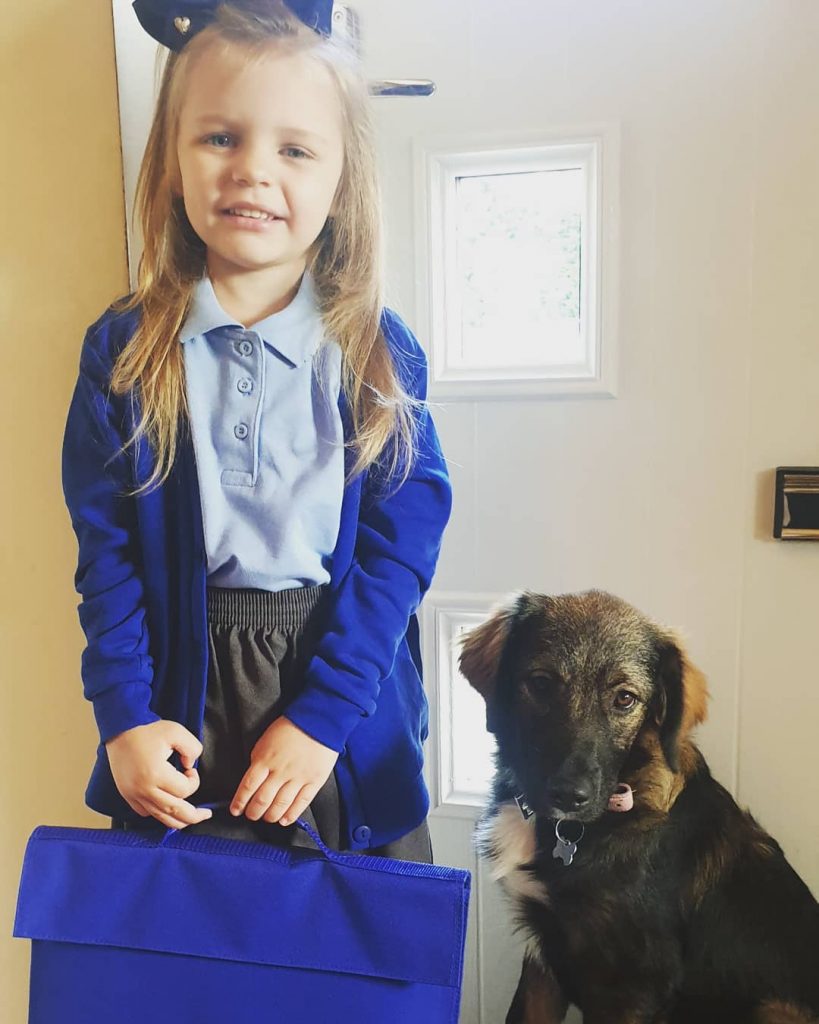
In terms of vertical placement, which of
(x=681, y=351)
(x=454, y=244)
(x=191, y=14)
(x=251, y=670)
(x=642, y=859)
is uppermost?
(x=191, y=14)

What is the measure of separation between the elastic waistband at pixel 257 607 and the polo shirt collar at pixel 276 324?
217mm

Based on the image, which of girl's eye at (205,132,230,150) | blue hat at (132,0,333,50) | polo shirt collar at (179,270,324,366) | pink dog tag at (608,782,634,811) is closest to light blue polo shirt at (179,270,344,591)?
polo shirt collar at (179,270,324,366)

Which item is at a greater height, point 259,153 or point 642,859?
point 259,153

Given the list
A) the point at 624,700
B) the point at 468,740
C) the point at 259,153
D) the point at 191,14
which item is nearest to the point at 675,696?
the point at 624,700

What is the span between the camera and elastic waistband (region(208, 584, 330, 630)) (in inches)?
31.5

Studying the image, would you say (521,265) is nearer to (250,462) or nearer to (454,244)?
(454,244)

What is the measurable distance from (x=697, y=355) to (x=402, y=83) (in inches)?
16.3

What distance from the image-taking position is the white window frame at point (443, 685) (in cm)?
100

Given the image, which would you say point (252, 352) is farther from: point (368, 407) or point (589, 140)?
point (589, 140)

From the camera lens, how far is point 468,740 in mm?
1043

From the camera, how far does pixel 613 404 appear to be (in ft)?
3.05

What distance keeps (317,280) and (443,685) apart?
494 mm

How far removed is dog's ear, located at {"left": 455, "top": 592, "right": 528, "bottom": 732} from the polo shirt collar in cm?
35

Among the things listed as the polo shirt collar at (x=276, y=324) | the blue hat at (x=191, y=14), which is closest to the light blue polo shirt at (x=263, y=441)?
the polo shirt collar at (x=276, y=324)
